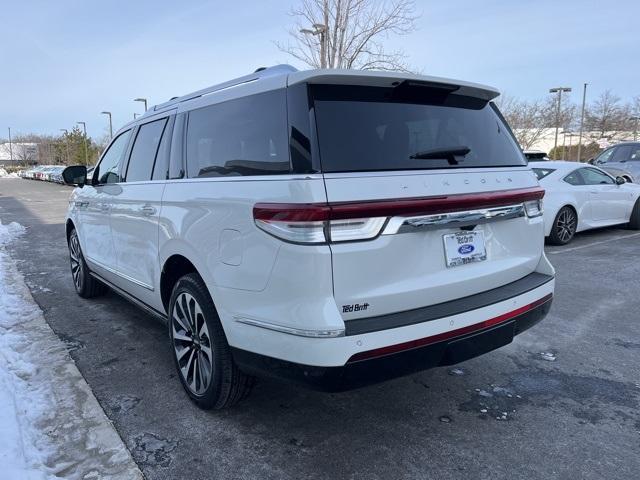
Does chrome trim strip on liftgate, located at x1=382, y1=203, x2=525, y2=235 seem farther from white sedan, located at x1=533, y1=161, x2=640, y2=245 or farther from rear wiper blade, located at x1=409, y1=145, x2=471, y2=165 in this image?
white sedan, located at x1=533, y1=161, x2=640, y2=245

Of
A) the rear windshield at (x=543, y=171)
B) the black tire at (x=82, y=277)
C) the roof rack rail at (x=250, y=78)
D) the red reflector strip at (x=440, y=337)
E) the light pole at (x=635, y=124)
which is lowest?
the black tire at (x=82, y=277)

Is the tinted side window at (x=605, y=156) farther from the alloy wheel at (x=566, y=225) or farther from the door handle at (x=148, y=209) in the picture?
the door handle at (x=148, y=209)

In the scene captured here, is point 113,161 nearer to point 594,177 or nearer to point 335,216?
point 335,216

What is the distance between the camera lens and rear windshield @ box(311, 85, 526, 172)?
7.82ft

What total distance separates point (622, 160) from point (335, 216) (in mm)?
13768

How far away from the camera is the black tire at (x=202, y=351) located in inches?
112

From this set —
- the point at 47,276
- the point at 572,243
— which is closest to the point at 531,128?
the point at 572,243

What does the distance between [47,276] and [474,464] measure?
248 inches

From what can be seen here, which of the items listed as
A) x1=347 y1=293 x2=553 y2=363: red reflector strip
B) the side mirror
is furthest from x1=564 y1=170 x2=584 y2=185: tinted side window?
the side mirror

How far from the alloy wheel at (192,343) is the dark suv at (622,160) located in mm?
11944

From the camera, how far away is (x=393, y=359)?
2322 millimetres

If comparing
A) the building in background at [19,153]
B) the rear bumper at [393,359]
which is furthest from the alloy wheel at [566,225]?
the building in background at [19,153]

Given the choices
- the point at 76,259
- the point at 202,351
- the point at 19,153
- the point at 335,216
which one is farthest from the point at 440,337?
the point at 19,153

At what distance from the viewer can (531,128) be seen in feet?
137
